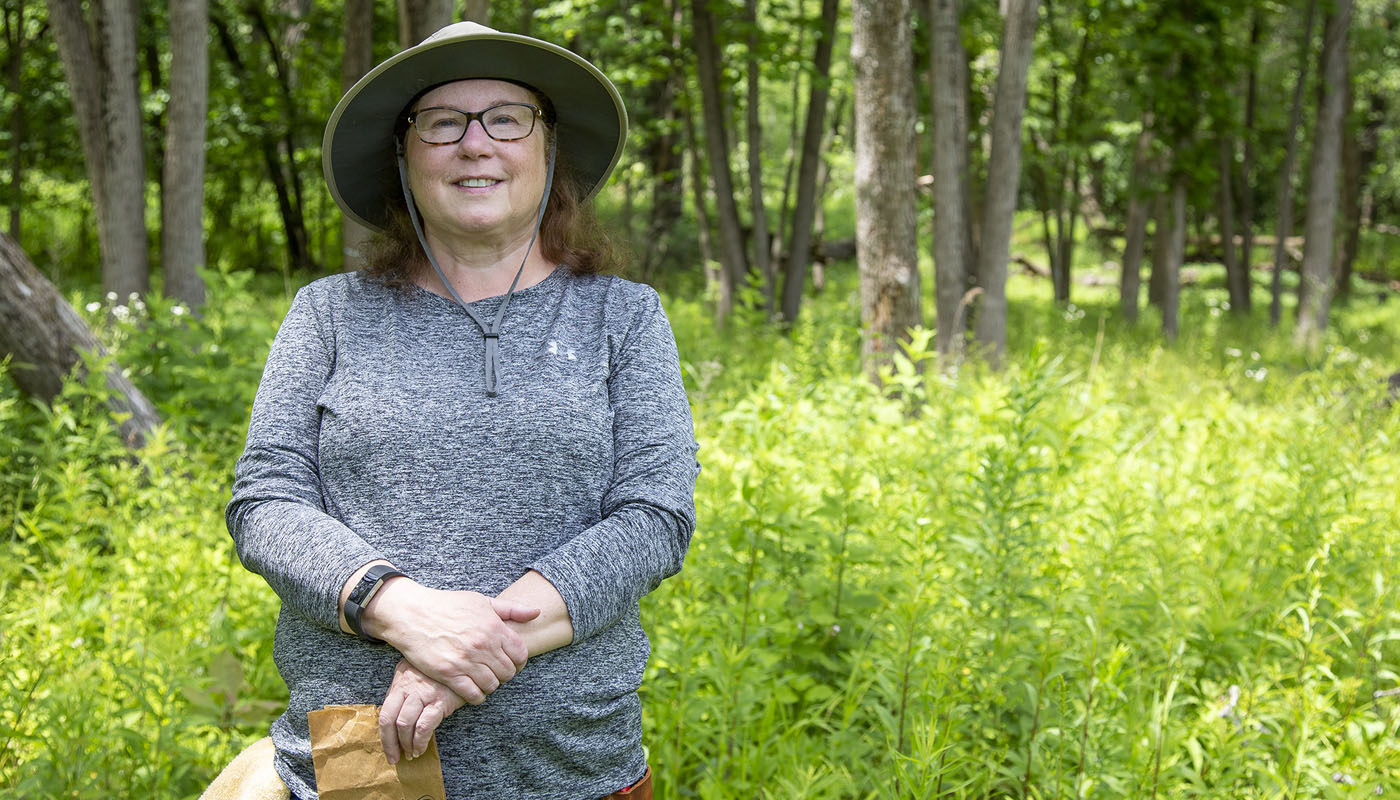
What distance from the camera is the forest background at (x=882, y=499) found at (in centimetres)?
267

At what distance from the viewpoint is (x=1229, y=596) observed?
3650mm

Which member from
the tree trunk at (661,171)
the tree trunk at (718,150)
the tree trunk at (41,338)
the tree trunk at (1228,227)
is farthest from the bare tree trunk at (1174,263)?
the tree trunk at (41,338)

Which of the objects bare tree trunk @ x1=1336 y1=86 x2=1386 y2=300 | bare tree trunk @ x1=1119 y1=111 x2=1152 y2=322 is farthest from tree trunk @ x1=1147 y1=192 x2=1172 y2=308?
bare tree trunk @ x1=1336 y1=86 x2=1386 y2=300

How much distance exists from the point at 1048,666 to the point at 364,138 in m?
2.06

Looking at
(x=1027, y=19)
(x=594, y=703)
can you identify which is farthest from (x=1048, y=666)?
(x=1027, y=19)

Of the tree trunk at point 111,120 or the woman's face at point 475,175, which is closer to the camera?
the woman's face at point 475,175

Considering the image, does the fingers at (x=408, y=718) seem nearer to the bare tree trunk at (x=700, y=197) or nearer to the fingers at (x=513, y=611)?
the fingers at (x=513, y=611)

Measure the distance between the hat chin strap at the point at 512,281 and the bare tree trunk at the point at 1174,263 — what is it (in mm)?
11286

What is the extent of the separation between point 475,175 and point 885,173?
4913mm

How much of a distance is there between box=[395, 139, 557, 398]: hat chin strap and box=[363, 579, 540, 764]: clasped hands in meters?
0.41

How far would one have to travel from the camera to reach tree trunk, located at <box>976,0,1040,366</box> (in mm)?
7727

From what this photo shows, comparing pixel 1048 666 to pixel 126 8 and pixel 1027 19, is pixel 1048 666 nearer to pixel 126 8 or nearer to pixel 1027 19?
pixel 1027 19

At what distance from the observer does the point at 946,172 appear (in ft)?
24.8

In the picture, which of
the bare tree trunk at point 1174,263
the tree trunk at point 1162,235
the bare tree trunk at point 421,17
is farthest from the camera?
the tree trunk at point 1162,235
